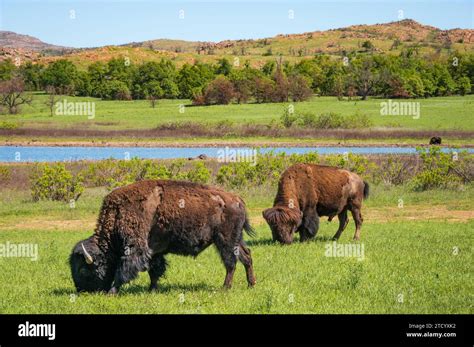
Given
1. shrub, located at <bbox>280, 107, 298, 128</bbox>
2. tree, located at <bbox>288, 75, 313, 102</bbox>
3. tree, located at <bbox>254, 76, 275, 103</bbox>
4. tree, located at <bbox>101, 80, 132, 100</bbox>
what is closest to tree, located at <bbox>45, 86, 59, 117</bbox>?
tree, located at <bbox>101, 80, 132, 100</bbox>

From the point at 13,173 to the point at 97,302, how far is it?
28.1m

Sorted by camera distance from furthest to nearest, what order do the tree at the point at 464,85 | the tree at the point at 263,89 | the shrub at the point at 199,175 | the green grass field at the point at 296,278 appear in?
the tree at the point at 464,85
the tree at the point at 263,89
the shrub at the point at 199,175
the green grass field at the point at 296,278

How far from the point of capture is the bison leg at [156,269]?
42.0ft

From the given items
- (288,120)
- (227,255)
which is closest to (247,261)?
(227,255)

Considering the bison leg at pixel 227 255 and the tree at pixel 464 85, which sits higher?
the tree at pixel 464 85

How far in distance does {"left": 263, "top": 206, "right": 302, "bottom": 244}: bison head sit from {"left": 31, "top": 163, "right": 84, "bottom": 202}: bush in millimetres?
14424

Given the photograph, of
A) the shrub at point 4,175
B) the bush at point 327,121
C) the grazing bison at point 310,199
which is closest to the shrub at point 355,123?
the bush at point 327,121

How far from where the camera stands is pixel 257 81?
106125 millimetres

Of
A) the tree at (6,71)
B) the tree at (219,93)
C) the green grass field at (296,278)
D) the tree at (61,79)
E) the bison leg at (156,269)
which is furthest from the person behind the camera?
the tree at (6,71)

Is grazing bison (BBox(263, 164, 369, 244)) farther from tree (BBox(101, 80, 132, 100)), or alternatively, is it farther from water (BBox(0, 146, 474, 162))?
tree (BBox(101, 80, 132, 100))

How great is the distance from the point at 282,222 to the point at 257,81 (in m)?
89.9

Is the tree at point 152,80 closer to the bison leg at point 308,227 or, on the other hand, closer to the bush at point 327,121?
the bush at point 327,121
